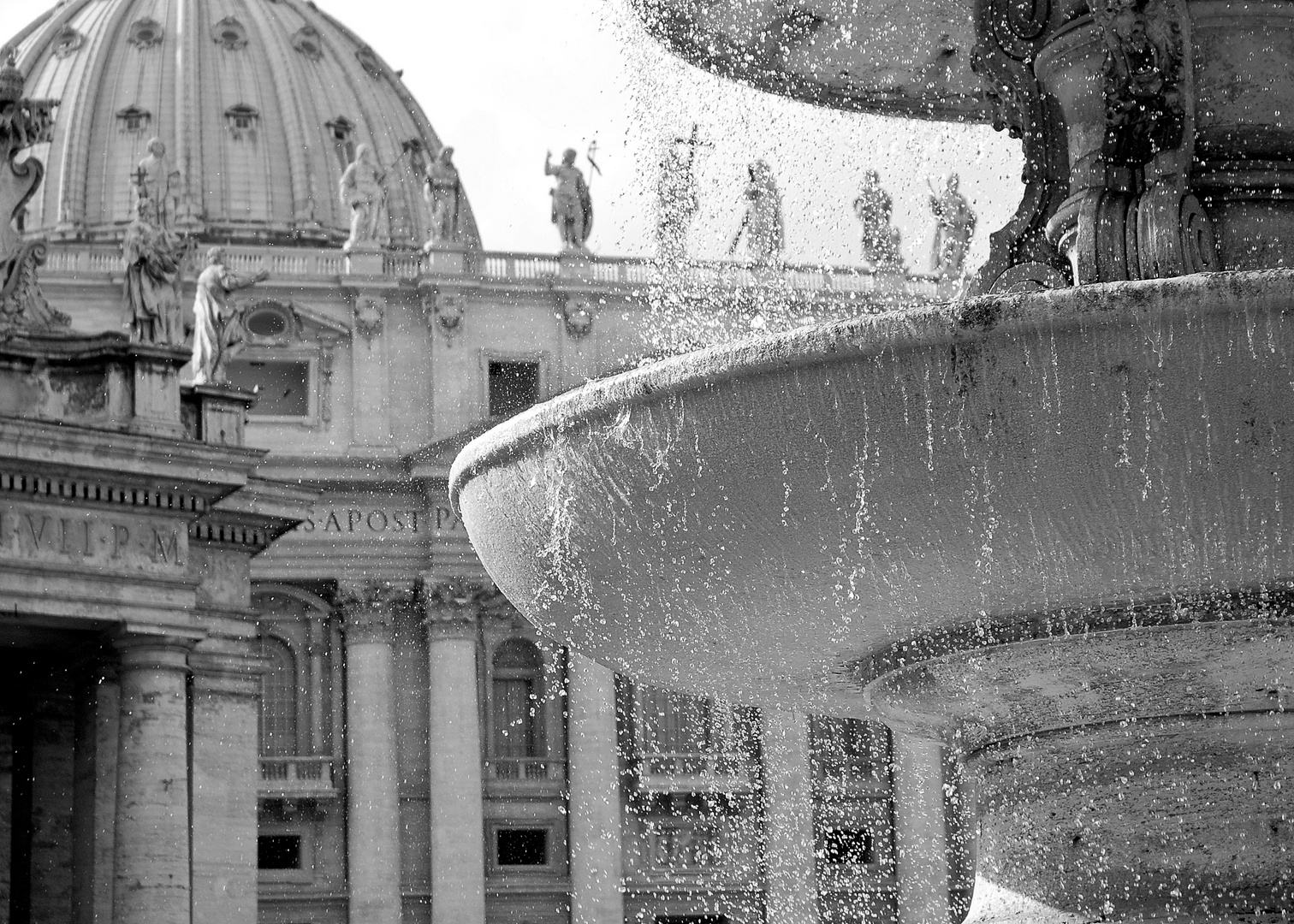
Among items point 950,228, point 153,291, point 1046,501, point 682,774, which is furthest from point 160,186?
point 1046,501

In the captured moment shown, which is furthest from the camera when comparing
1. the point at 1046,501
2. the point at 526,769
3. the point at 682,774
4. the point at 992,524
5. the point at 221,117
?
the point at 221,117

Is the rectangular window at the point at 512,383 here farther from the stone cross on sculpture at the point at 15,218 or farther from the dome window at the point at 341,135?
the dome window at the point at 341,135

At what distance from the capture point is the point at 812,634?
727 cm

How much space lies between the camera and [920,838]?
152ft

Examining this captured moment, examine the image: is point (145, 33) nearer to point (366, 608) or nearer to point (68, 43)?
point (68, 43)

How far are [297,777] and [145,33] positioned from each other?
4266cm

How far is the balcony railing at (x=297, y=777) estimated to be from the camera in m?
43.3

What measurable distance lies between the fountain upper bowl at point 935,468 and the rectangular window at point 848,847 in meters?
40.0

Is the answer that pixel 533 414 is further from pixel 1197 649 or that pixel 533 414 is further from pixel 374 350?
pixel 374 350

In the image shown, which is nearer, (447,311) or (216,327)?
(216,327)

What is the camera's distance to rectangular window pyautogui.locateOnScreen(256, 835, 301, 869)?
1725 inches

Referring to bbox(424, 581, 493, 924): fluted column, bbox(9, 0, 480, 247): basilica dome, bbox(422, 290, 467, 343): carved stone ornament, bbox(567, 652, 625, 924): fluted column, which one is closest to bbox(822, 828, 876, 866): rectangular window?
bbox(567, 652, 625, 924): fluted column

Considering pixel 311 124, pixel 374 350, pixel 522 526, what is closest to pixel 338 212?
pixel 311 124

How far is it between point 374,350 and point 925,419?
4066 centimetres
